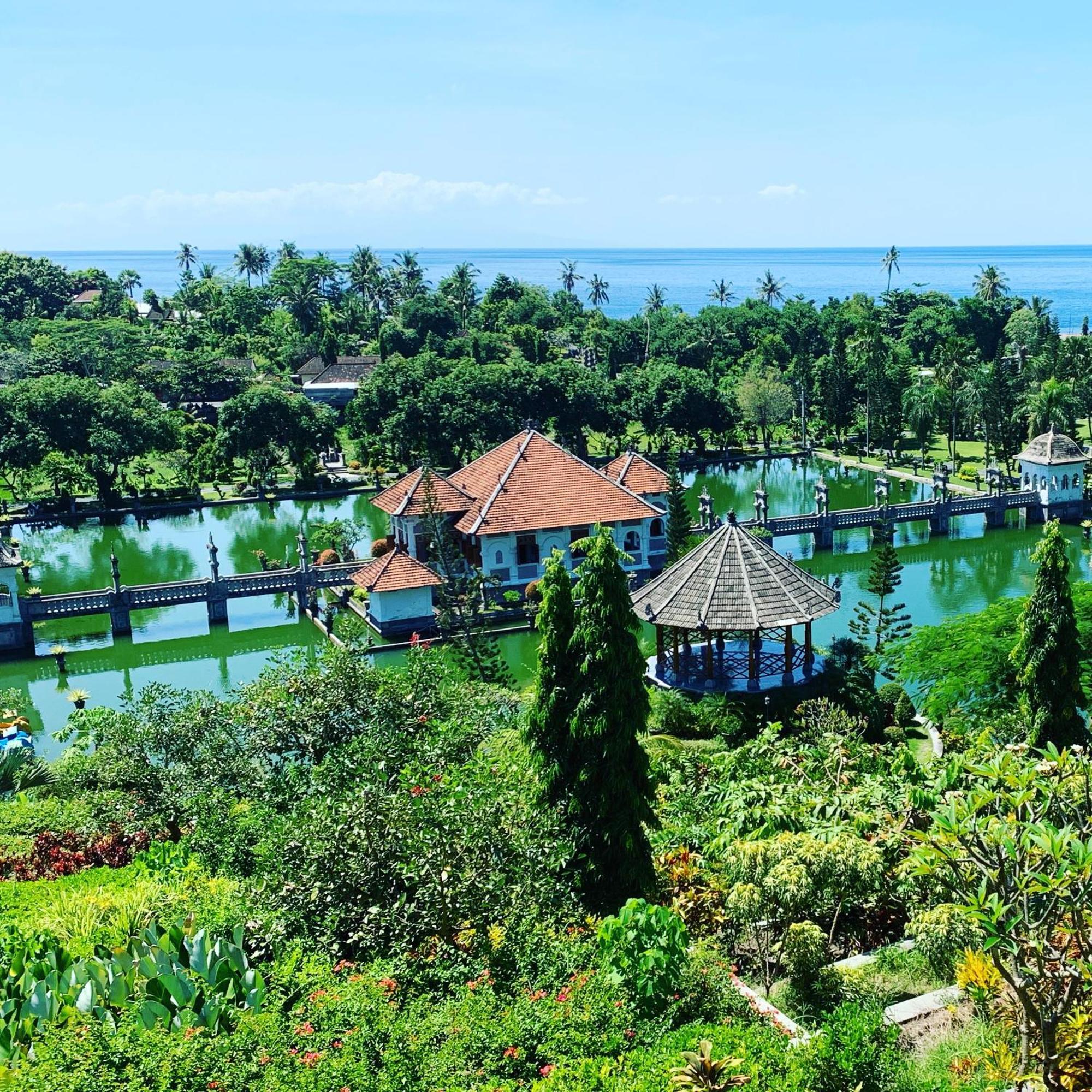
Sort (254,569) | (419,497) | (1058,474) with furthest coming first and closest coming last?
1. (1058,474)
2. (254,569)
3. (419,497)

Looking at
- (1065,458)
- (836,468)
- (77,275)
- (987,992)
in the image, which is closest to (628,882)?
(987,992)

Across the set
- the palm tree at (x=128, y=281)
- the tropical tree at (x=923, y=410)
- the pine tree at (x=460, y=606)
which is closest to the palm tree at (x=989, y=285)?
the tropical tree at (x=923, y=410)

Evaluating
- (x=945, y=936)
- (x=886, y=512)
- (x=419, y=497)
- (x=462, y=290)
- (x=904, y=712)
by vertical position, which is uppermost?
(x=462, y=290)

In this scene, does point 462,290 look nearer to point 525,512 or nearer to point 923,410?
point 923,410

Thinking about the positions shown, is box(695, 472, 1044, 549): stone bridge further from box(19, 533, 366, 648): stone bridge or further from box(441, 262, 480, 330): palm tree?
box(441, 262, 480, 330): palm tree

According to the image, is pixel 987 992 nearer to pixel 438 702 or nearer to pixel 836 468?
pixel 438 702

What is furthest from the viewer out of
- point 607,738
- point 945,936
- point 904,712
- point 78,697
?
point 78,697

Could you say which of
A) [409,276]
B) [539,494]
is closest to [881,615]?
[539,494]
